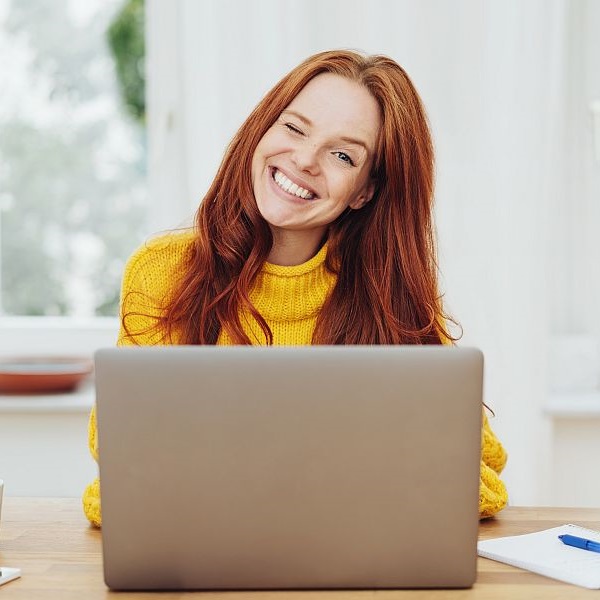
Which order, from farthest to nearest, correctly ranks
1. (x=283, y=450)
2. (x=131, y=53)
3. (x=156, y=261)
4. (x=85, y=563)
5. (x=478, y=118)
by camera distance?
(x=131, y=53)
(x=478, y=118)
(x=156, y=261)
(x=85, y=563)
(x=283, y=450)

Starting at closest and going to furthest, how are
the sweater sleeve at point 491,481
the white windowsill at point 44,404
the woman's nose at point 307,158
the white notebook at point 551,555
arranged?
the white notebook at point 551,555 → the sweater sleeve at point 491,481 → the woman's nose at point 307,158 → the white windowsill at point 44,404

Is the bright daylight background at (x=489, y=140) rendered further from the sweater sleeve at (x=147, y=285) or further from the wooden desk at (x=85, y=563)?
the wooden desk at (x=85, y=563)

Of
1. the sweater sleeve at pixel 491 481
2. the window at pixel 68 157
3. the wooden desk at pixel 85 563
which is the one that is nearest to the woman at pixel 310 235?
the sweater sleeve at pixel 491 481

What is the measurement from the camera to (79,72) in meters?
3.22

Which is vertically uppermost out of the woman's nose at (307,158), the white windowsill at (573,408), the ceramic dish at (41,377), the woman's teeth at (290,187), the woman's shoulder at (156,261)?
the woman's nose at (307,158)

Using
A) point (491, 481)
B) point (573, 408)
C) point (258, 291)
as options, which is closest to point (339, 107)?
point (258, 291)

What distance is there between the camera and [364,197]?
1909 millimetres

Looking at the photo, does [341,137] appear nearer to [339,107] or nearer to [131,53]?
[339,107]

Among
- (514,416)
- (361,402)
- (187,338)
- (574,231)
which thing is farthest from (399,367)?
(574,231)

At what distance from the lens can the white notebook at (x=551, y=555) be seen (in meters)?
1.14

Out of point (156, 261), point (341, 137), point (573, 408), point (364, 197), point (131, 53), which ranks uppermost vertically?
point (131, 53)

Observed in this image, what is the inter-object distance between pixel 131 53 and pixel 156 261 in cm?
154

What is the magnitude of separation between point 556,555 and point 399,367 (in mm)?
391

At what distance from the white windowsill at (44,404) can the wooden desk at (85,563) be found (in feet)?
4.07
